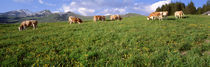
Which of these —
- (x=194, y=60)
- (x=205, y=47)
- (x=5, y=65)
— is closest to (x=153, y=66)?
(x=194, y=60)

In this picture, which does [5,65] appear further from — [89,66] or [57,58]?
[89,66]

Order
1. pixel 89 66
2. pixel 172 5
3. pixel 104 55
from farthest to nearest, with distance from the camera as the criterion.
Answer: pixel 172 5, pixel 104 55, pixel 89 66

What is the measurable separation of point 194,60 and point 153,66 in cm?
191

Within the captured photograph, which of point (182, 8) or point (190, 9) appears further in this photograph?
point (182, 8)

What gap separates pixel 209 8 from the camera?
3359 inches

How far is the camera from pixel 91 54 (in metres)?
4.95

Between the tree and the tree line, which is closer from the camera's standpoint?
the tree

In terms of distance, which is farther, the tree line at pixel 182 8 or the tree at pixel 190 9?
the tree line at pixel 182 8

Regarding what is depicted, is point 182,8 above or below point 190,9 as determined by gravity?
above

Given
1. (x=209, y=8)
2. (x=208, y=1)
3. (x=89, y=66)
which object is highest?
(x=208, y=1)

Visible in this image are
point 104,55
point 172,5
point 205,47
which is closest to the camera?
point 104,55

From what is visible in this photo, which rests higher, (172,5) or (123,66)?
(172,5)

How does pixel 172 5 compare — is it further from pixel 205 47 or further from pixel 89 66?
pixel 89 66

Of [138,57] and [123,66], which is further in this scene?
[138,57]
